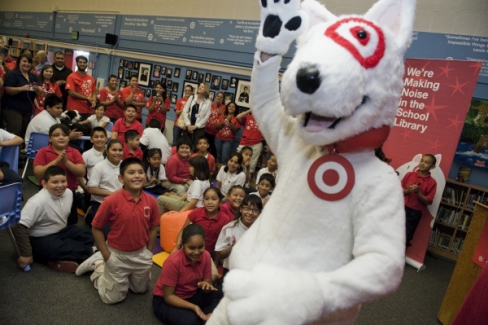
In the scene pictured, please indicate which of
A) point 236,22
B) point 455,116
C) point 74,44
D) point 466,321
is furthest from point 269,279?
point 74,44

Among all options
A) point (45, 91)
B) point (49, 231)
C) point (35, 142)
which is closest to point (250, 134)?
point (45, 91)

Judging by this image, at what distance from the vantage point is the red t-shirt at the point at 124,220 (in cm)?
263

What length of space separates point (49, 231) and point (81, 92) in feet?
11.7

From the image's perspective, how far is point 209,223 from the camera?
3205 millimetres

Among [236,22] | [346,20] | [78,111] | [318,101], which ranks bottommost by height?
[78,111]

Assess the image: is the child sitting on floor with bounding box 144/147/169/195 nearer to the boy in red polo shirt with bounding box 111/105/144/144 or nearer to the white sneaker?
the boy in red polo shirt with bounding box 111/105/144/144

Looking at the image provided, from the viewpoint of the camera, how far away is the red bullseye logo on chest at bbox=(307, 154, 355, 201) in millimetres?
1026

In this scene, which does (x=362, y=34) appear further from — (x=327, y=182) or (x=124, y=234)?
(x=124, y=234)

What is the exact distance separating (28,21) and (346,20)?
576 inches


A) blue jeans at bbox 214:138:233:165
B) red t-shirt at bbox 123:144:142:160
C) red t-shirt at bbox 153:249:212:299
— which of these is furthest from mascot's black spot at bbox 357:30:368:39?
blue jeans at bbox 214:138:233:165

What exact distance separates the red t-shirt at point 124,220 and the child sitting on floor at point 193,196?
1096 millimetres

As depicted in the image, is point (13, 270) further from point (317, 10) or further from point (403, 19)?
point (403, 19)

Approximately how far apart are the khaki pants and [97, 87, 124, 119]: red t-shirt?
176 inches

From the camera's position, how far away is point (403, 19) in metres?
1.06
